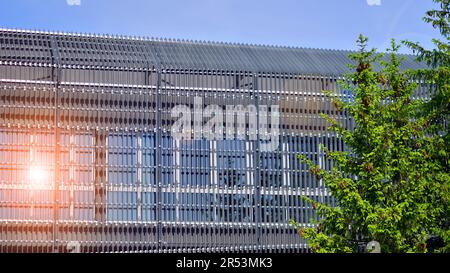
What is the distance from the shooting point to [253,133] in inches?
3844

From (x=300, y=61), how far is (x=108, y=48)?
817 inches

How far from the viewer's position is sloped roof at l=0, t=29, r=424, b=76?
94.2 metres

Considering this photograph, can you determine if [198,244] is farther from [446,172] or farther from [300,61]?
[446,172]

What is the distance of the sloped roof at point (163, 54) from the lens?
94.2 metres
